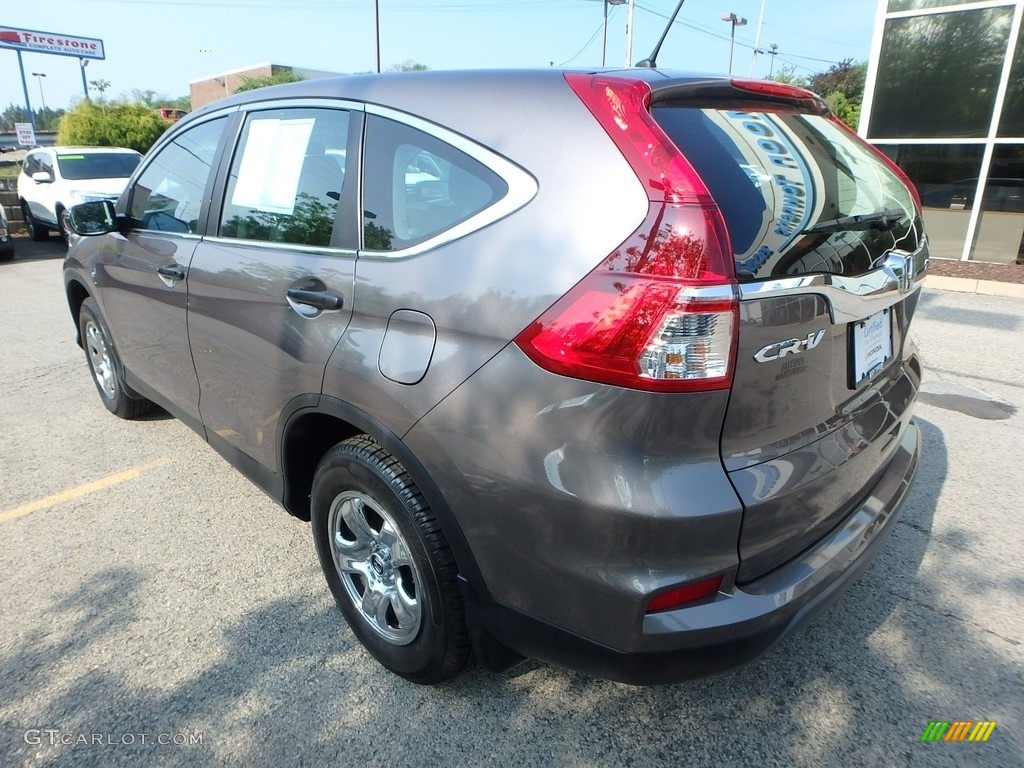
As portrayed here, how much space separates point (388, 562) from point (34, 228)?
14.9 m

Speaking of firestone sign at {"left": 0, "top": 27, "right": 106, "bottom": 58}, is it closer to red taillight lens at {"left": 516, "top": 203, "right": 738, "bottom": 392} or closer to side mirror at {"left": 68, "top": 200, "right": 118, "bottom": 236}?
side mirror at {"left": 68, "top": 200, "right": 118, "bottom": 236}

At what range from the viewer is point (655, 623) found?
1.65 meters

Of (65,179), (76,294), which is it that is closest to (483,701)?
(76,294)

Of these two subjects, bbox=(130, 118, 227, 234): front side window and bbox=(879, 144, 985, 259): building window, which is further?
bbox=(879, 144, 985, 259): building window

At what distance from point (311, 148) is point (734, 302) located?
1600mm

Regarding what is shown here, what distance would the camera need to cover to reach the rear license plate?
6.43 ft

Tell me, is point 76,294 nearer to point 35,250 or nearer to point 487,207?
point 487,207

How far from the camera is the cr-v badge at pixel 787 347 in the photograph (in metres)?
1.63

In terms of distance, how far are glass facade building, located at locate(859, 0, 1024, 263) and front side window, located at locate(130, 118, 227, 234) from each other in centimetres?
1098

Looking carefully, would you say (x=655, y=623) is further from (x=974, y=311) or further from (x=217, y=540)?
(x=974, y=311)

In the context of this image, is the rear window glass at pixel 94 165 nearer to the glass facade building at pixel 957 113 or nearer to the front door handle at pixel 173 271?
the front door handle at pixel 173 271

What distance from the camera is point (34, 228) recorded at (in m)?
13.7

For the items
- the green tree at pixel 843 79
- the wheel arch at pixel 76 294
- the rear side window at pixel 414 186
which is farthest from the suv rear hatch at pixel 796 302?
the green tree at pixel 843 79

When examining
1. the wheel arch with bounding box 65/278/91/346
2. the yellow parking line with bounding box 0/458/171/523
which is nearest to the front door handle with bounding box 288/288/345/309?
the yellow parking line with bounding box 0/458/171/523
